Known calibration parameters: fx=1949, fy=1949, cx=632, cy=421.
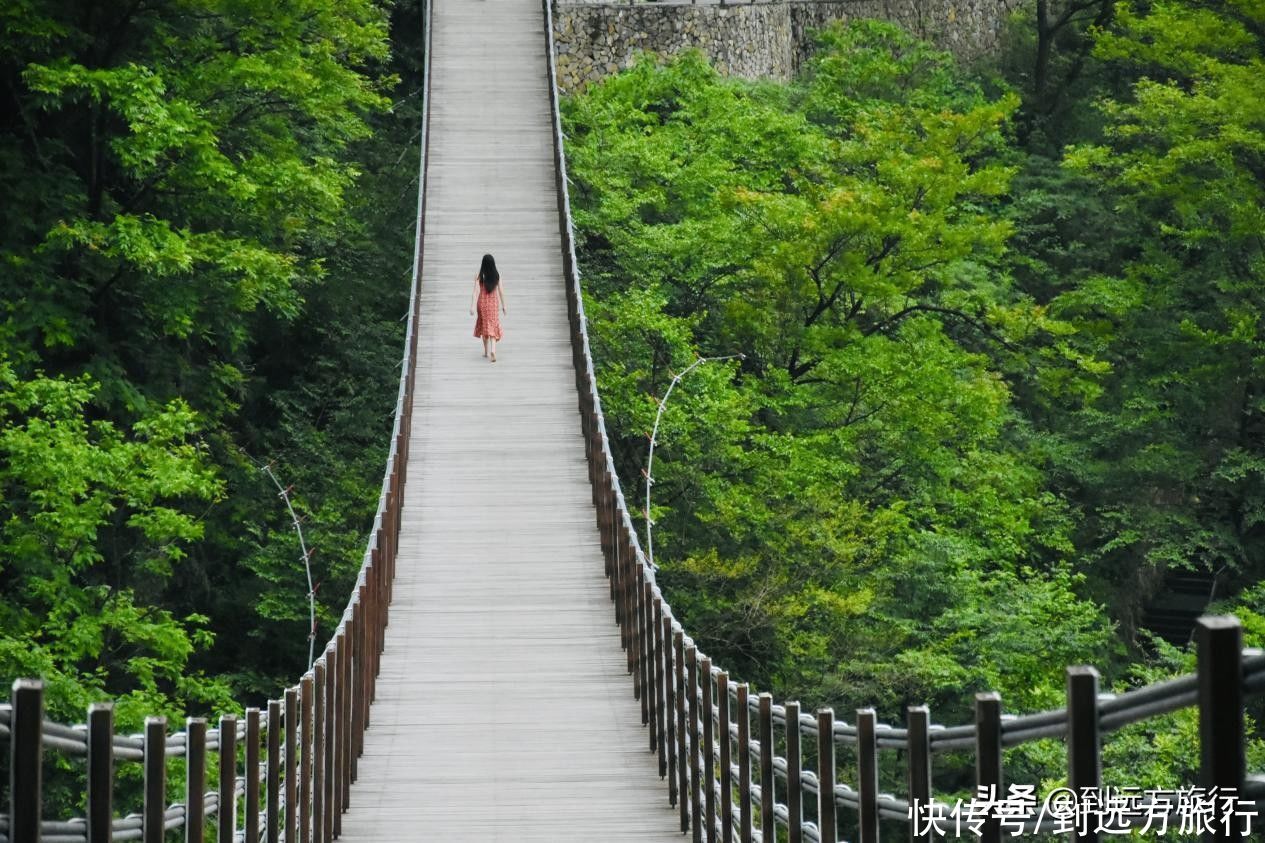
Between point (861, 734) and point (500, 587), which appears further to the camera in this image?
point (500, 587)

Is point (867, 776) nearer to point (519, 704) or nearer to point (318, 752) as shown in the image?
point (318, 752)

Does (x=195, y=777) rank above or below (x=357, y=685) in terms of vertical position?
above

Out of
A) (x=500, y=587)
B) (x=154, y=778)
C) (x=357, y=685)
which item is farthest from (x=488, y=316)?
(x=154, y=778)

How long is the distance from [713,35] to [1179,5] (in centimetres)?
823

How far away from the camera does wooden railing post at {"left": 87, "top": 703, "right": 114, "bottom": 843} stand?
529 cm

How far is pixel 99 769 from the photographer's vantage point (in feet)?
17.5

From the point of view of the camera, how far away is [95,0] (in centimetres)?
2411

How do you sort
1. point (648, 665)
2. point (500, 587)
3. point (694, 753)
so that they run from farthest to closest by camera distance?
point (500, 587)
point (648, 665)
point (694, 753)

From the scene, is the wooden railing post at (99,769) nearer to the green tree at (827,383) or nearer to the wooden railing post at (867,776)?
the wooden railing post at (867,776)

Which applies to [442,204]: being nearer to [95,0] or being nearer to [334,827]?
[95,0]

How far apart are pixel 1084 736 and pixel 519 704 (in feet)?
27.0

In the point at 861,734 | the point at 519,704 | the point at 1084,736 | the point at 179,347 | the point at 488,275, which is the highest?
the point at 488,275

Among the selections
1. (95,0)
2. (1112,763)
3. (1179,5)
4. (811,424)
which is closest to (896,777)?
(1112,763)
